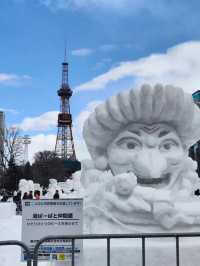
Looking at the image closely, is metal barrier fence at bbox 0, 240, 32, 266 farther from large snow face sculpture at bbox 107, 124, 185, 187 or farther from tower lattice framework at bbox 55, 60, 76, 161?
tower lattice framework at bbox 55, 60, 76, 161

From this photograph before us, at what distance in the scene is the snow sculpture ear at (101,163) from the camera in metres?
11.4

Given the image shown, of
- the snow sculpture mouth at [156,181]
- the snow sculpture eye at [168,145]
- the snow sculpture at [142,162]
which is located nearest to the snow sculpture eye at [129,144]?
the snow sculpture at [142,162]

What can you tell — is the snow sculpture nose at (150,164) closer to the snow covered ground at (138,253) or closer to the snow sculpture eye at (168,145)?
the snow sculpture eye at (168,145)

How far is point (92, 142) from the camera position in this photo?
11.4m

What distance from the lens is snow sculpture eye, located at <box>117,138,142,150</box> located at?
1099cm

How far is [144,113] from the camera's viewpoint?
421 inches

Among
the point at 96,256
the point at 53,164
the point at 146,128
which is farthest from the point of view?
the point at 53,164

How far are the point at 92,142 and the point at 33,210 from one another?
4.87 meters

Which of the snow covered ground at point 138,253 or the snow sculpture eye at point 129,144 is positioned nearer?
the snow covered ground at point 138,253

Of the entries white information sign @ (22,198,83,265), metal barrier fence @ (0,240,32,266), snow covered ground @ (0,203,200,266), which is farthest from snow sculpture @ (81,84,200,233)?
metal barrier fence @ (0,240,32,266)

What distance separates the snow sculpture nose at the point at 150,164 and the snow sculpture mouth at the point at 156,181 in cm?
24

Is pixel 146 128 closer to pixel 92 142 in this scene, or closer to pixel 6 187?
pixel 92 142

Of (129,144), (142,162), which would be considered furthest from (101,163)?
(142,162)

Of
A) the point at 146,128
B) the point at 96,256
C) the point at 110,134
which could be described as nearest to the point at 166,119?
the point at 146,128
